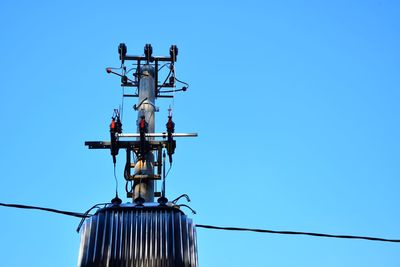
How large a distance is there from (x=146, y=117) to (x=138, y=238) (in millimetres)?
4505

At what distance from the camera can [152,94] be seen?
1247 centimetres

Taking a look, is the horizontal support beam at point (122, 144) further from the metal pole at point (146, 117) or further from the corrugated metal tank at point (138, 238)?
the corrugated metal tank at point (138, 238)

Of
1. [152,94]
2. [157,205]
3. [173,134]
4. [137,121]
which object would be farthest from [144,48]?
[157,205]

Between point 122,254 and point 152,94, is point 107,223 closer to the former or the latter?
point 122,254

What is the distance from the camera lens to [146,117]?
1159 centimetres

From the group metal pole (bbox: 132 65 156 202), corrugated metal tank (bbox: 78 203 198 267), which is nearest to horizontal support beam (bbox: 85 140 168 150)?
metal pole (bbox: 132 65 156 202)

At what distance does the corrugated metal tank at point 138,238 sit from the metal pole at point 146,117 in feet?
7.21

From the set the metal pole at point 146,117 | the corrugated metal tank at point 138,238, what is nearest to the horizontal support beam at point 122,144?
the metal pole at point 146,117

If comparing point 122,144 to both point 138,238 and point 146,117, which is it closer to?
point 146,117

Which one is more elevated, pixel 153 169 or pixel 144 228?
pixel 153 169

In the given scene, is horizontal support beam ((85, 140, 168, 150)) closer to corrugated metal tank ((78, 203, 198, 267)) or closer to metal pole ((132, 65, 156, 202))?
metal pole ((132, 65, 156, 202))

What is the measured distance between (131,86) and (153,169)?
3.53m

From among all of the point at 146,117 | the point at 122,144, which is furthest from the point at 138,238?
the point at 146,117

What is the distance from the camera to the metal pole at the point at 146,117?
10.4 m
